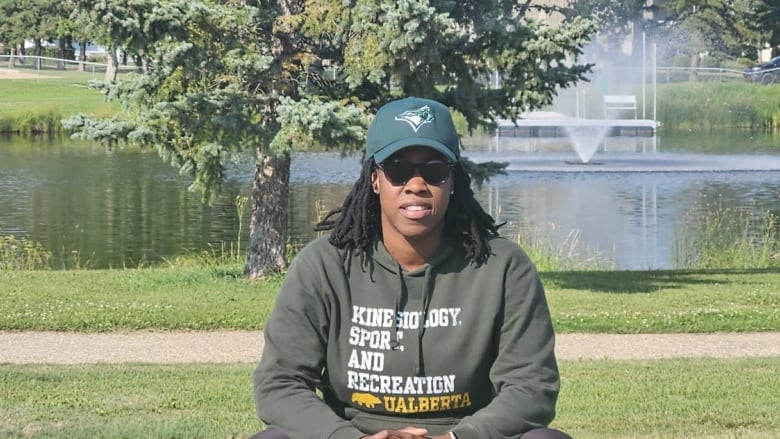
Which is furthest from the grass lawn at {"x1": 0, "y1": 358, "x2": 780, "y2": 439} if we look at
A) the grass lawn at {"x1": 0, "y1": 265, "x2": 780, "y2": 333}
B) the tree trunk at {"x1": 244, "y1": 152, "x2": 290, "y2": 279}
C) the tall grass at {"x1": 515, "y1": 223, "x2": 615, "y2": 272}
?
the tall grass at {"x1": 515, "y1": 223, "x2": 615, "y2": 272}

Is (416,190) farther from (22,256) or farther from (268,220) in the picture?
(22,256)

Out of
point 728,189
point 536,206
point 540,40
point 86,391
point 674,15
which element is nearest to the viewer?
point 86,391

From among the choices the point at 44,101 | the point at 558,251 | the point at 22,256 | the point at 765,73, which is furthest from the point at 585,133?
the point at 22,256

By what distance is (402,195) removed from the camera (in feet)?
12.2

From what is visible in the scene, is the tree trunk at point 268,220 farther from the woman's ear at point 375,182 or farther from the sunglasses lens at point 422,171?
the sunglasses lens at point 422,171

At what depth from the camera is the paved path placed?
9172mm

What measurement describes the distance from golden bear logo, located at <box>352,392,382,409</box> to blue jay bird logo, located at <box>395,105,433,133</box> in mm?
763

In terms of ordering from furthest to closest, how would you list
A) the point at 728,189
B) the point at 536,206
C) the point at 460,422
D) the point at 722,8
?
the point at 722,8
the point at 728,189
the point at 536,206
the point at 460,422

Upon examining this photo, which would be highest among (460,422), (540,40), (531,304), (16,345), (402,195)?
(540,40)

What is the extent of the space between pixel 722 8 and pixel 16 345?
5645cm

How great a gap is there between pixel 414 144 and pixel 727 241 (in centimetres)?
1535

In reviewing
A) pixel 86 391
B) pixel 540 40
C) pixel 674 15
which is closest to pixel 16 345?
pixel 86 391

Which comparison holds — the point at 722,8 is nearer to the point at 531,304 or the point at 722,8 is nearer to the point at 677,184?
the point at 677,184

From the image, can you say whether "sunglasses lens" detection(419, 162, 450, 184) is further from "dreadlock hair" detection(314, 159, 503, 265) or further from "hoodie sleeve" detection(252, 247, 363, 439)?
"hoodie sleeve" detection(252, 247, 363, 439)
